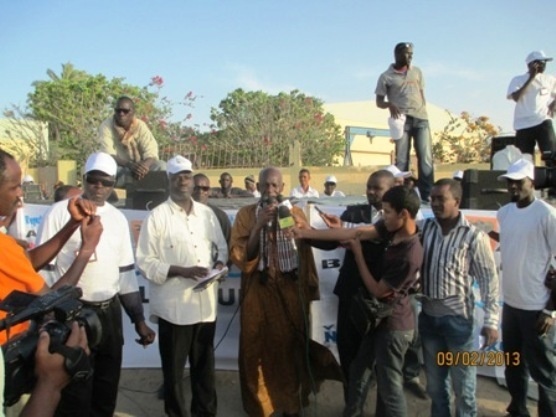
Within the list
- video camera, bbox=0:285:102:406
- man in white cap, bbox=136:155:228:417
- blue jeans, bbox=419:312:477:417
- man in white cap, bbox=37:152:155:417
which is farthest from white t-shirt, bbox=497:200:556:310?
video camera, bbox=0:285:102:406

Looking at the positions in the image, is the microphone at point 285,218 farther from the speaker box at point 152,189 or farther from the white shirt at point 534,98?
the white shirt at point 534,98

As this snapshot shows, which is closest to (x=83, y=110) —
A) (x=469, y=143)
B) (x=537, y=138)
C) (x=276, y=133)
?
(x=276, y=133)

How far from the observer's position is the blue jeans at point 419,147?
676 centimetres

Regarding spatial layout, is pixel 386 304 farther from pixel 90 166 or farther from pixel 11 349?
pixel 11 349

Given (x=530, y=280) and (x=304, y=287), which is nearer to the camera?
(x=530, y=280)

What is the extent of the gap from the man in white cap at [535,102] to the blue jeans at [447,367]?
3822mm

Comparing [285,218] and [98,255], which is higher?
[285,218]

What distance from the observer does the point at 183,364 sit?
410 cm

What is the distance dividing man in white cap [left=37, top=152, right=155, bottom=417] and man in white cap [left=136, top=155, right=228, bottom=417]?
0.62 ft

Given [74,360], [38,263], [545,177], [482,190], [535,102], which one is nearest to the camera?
[74,360]

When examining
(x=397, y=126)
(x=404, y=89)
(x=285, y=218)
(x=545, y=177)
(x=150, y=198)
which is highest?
(x=404, y=89)

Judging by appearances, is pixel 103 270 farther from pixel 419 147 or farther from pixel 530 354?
pixel 419 147

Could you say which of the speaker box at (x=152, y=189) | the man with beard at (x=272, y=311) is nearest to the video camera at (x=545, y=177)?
the man with beard at (x=272, y=311)

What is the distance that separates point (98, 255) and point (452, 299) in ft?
7.86
